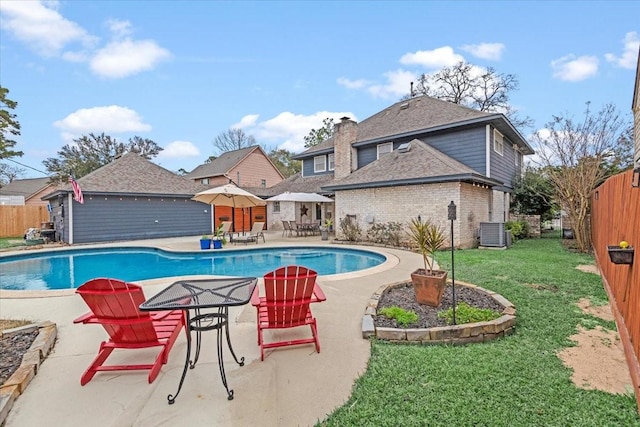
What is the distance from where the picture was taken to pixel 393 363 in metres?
3.21

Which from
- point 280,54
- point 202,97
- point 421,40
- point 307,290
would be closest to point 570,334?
point 307,290

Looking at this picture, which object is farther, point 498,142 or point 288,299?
point 498,142

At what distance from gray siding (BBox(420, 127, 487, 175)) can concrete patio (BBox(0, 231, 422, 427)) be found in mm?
11683

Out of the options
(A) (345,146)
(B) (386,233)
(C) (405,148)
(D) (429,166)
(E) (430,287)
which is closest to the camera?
(E) (430,287)

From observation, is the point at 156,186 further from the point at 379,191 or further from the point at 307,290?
the point at 307,290

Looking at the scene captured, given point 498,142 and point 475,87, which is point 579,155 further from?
point 475,87

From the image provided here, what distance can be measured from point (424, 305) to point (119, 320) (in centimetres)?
399

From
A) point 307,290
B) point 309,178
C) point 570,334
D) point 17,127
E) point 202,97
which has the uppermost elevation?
point 202,97

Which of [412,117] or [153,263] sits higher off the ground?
[412,117]

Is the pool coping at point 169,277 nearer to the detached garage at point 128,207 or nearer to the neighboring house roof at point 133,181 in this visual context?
the detached garage at point 128,207

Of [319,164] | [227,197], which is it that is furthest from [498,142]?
[227,197]

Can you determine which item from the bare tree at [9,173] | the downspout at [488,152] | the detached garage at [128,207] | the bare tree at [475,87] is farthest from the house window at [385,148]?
the bare tree at [9,173]

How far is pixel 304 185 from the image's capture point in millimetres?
20672

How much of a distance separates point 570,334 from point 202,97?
22103 millimetres
